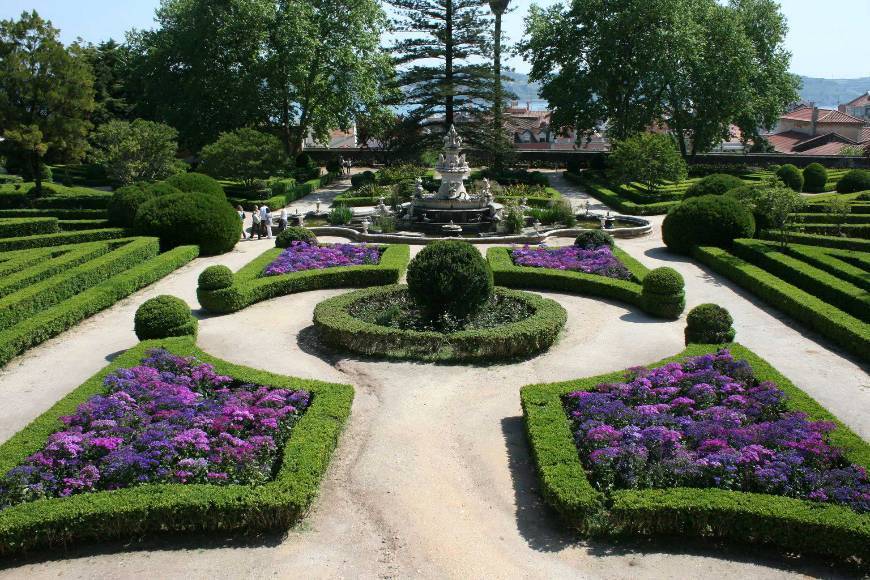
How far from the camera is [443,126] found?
4300 cm

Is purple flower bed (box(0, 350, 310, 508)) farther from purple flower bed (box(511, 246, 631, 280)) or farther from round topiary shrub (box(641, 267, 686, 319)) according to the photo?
purple flower bed (box(511, 246, 631, 280))

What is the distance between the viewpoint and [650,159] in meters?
33.9

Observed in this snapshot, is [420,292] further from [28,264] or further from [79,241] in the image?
[79,241]

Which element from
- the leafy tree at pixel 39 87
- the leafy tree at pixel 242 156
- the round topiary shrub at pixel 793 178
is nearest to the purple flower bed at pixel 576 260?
the leafy tree at pixel 242 156

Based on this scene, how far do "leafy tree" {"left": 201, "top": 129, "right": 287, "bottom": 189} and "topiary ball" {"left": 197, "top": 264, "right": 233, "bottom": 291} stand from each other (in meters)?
19.1

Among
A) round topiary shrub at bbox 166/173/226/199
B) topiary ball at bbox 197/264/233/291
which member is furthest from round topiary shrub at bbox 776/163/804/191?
topiary ball at bbox 197/264/233/291

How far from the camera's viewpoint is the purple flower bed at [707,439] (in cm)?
812

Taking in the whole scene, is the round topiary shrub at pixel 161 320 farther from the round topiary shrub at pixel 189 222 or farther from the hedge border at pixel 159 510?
the round topiary shrub at pixel 189 222

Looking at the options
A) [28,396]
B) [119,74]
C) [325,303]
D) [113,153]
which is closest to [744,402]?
[325,303]

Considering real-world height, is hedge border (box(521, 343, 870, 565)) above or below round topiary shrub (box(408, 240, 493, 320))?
below

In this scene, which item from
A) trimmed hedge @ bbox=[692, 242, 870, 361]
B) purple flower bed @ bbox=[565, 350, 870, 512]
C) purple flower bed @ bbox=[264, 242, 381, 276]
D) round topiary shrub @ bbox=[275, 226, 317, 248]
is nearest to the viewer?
purple flower bed @ bbox=[565, 350, 870, 512]

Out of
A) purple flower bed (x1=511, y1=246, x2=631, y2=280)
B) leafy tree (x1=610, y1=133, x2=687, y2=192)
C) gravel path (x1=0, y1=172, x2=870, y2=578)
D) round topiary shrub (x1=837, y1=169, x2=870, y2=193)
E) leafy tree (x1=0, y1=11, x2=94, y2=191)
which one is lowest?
gravel path (x1=0, y1=172, x2=870, y2=578)

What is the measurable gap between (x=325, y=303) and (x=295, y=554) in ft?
26.9

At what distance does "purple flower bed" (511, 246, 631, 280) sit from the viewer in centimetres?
1869
